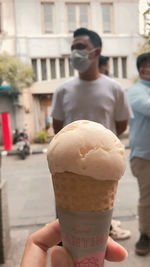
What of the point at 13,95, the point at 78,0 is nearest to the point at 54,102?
the point at 78,0

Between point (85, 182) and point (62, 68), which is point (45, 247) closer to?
point (85, 182)

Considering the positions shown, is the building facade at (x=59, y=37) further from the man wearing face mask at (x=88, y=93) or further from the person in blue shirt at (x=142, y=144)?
the man wearing face mask at (x=88, y=93)

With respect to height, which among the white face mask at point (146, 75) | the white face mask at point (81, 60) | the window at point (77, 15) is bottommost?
the white face mask at point (146, 75)

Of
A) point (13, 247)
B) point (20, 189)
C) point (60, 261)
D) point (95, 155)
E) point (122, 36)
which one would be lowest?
point (20, 189)

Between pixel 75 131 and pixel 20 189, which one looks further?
pixel 20 189

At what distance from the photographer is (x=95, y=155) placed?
60 centimetres

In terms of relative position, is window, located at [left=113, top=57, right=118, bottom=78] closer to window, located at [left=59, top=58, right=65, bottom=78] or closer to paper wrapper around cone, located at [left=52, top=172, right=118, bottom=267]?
window, located at [left=59, top=58, right=65, bottom=78]

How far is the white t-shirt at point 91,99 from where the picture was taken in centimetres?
161

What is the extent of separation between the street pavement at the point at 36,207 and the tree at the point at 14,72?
387cm

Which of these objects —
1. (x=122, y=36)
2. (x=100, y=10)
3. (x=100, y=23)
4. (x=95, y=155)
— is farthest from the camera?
(x=122, y=36)

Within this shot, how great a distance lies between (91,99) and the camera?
161 cm

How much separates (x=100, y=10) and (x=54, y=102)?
4.39 metres

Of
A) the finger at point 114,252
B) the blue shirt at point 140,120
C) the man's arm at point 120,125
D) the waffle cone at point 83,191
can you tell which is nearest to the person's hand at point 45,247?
the finger at point 114,252

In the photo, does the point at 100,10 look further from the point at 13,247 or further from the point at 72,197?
the point at 72,197
